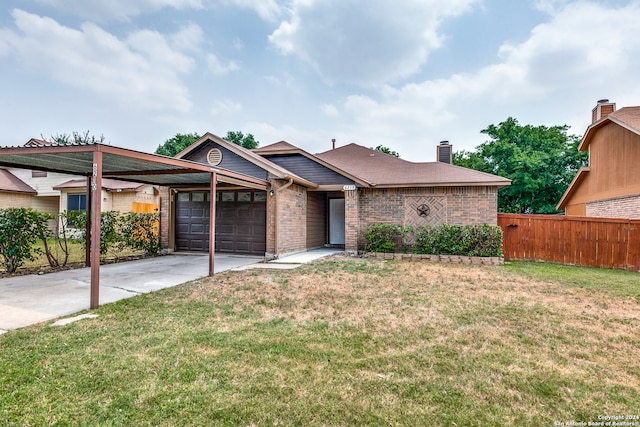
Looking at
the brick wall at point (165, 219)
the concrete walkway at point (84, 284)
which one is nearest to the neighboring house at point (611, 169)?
the concrete walkway at point (84, 284)

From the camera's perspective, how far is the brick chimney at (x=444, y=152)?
1484cm

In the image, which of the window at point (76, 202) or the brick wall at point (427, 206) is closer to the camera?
the brick wall at point (427, 206)

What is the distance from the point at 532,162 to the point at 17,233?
2606cm

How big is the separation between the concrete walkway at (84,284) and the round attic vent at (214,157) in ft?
11.5

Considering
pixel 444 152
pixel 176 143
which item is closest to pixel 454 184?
pixel 444 152

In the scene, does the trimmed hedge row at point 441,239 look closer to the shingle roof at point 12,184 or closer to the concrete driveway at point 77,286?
the concrete driveway at point 77,286

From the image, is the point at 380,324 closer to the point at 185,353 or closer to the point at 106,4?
the point at 185,353

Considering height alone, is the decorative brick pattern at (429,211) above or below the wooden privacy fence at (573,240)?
above

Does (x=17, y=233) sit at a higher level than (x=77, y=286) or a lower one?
higher

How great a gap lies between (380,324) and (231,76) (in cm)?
1628

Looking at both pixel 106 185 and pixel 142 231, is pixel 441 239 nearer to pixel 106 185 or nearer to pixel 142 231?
pixel 142 231

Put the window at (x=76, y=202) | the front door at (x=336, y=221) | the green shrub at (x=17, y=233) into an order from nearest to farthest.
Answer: the green shrub at (x=17, y=233), the front door at (x=336, y=221), the window at (x=76, y=202)

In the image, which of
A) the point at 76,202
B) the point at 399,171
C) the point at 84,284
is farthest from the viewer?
the point at 76,202

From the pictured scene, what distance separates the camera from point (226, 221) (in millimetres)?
11242
